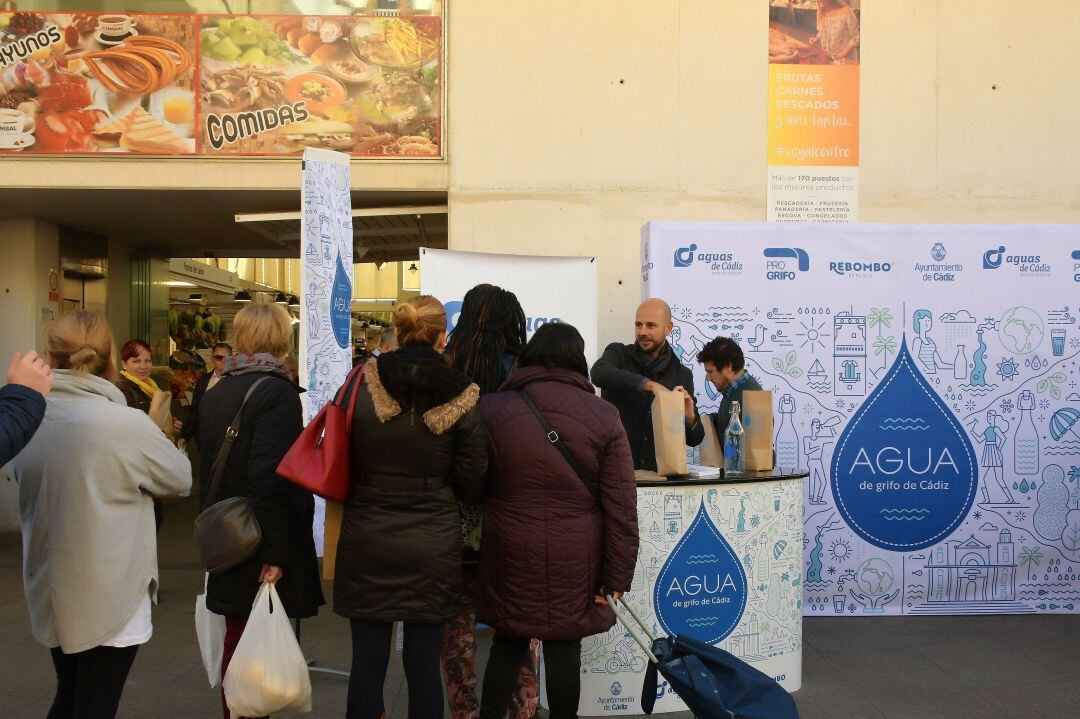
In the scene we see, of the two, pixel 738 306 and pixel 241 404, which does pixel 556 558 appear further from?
pixel 738 306

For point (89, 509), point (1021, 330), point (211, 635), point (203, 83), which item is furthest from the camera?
point (203, 83)

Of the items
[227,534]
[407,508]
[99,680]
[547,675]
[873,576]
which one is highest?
[407,508]

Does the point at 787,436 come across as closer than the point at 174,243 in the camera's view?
Yes

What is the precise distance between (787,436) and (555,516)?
2832mm

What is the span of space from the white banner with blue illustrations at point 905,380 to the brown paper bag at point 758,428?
1.30 metres

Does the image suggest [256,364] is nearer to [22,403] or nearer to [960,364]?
[22,403]

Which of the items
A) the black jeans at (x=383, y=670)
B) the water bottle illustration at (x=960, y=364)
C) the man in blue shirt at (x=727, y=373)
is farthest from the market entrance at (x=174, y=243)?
the water bottle illustration at (x=960, y=364)

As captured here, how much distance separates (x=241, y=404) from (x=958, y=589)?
432 cm

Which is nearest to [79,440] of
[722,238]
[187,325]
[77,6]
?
[722,238]

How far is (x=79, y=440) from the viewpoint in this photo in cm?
260

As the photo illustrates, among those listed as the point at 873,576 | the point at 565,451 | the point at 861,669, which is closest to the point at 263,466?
the point at 565,451

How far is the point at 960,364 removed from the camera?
17.6ft

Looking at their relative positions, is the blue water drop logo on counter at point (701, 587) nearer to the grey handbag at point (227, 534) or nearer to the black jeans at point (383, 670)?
the black jeans at point (383, 670)

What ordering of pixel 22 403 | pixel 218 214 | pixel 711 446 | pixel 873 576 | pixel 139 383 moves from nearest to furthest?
pixel 22 403
pixel 711 446
pixel 873 576
pixel 139 383
pixel 218 214
